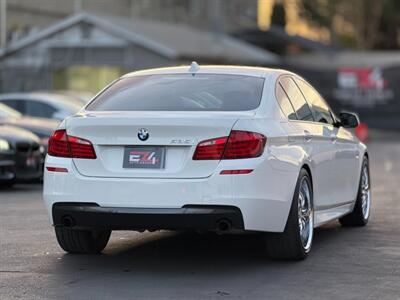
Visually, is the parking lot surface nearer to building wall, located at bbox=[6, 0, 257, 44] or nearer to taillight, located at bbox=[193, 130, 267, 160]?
taillight, located at bbox=[193, 130, 267, 160]

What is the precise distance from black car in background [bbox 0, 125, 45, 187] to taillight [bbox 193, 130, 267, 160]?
22.0ft

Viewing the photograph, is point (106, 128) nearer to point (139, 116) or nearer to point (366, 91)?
point (139, 116)

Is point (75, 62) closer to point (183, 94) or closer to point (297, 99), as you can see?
point (297, 99)

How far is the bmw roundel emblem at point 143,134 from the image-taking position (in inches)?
264

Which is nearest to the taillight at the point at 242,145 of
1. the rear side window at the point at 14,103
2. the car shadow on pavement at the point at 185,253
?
the car shadow on pavement at the point at 185,253

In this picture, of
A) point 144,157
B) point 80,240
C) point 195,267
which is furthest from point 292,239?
point 80,240

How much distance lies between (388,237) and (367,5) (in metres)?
41.0

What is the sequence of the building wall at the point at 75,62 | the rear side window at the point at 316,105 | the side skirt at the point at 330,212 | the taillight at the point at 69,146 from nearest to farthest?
the taillight at the point at 69,146 → the side skirt at the point at 330,212 → the rear side window at the point at 316,105 → the building wall at the point at 75,62

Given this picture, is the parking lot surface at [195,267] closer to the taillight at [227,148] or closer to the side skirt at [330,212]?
the side skirt at [330,212]

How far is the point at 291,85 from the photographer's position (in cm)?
805

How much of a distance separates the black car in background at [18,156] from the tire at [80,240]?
5.29m

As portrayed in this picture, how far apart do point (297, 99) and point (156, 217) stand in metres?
2.07

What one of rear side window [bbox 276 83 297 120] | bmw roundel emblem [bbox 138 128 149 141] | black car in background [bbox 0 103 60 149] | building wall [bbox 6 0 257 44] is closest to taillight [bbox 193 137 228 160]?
bmw roundel emblem [bbox 138 128 149 141]

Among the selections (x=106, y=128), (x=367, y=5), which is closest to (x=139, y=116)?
(x=106, y=128)
